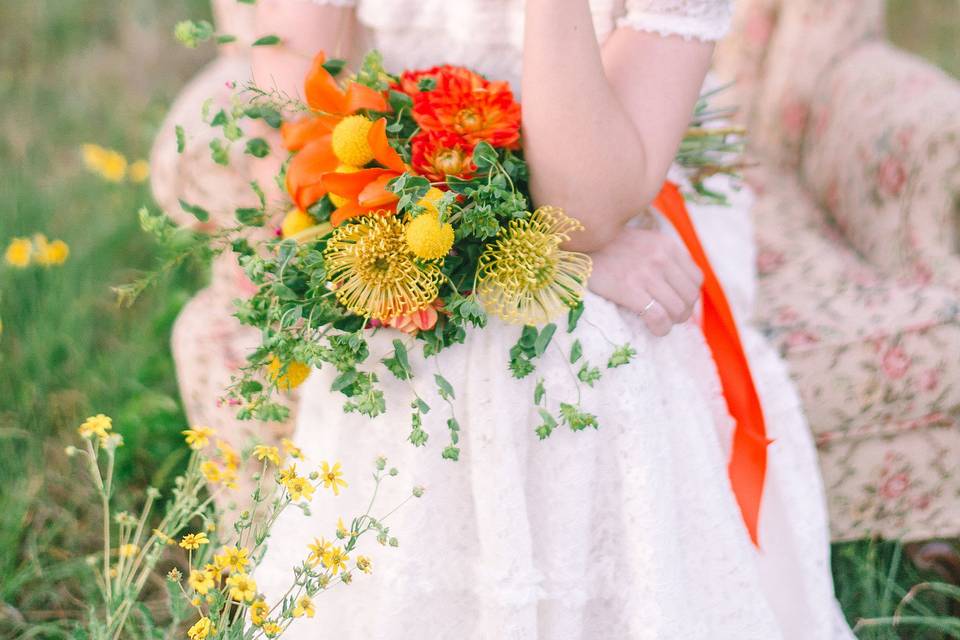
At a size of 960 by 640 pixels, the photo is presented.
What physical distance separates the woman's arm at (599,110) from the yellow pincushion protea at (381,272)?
7.0 inches

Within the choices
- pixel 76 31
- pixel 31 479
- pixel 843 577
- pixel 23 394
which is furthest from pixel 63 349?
pixel 76 31

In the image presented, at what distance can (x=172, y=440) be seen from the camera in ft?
5.89

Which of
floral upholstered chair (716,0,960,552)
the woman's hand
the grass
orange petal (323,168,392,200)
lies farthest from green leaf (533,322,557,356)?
the grass

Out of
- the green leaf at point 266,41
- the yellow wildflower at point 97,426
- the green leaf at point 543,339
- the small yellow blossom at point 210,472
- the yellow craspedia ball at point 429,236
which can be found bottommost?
the small yellow blossom at point 210,472

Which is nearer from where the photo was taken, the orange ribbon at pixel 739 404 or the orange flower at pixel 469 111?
the orange flower at pixel 469 111

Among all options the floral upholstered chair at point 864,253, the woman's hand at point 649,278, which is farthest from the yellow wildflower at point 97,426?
the floral upholstered chair at point 864,253

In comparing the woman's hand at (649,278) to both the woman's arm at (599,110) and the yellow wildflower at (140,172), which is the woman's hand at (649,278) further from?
the yellow wildflower at (140,172)

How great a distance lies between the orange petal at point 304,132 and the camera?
102 cm

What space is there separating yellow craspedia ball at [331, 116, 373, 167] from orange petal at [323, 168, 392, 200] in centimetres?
2

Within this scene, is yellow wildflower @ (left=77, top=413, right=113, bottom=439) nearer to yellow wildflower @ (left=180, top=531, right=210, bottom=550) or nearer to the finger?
yellow wildflower @ (left=180, top=531, right=210, bottom=550)

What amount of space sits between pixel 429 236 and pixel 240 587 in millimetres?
366

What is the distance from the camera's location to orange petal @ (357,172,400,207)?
91 centimetres

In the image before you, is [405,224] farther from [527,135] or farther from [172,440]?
[172,440]

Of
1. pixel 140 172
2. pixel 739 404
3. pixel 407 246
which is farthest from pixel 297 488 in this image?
pixel 140 172
